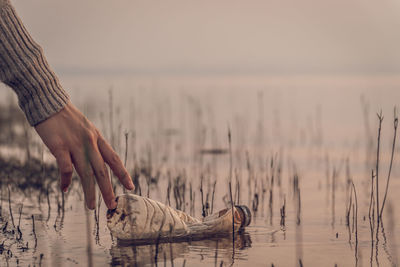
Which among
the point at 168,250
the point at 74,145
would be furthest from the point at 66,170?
the point at 168,250

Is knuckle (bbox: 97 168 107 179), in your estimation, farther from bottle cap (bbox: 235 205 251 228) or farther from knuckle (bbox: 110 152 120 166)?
bottle cap (bbox: 235 205 251 228)

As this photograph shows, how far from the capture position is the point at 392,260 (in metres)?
3.50

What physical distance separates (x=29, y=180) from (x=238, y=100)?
314 inches

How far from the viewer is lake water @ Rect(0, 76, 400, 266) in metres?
3.61

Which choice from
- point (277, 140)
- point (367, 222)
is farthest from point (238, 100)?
point (367, 222)

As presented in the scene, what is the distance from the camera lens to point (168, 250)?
372 centimetres

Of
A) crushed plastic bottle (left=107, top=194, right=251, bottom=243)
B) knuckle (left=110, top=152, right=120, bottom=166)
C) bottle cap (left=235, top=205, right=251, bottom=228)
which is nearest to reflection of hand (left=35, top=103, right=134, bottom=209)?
knuckle (left=110, top=152, right=120, bottom=166)

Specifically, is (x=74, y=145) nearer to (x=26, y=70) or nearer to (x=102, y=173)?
(x=102, y=173)

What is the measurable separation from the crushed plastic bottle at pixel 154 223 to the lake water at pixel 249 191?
3.5 inches

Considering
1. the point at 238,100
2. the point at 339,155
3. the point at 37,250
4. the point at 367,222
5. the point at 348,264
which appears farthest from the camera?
the point at 238,100

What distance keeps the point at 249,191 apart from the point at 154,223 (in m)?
2.01

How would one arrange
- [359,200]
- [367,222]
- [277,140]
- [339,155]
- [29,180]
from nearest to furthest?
[367,222] → [359,200] → [29,180] → [339,155] → [277,140]

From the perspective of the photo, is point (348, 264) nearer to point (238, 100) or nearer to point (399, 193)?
point (399, 193)

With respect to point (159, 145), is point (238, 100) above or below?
above
